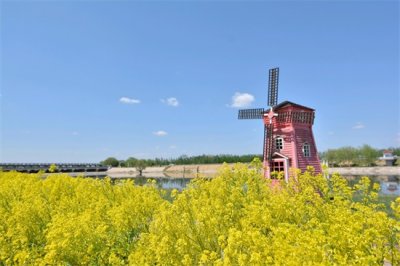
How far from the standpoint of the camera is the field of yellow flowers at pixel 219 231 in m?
5.18

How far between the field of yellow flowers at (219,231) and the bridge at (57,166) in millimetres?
79905

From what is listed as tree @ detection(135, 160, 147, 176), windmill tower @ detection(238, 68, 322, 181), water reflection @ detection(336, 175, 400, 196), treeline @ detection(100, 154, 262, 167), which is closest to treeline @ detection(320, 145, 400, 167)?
treeline @ detection(100, 154, 262, 167)

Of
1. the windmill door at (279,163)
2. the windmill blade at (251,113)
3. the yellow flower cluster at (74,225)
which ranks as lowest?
the yellow flower cluster at (74,225)

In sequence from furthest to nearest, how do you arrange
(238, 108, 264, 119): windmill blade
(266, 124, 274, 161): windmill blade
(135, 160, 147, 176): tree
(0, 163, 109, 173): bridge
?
(135, 160, 147, 176): tree
(0, 163, 109, 173): bridge
(238, 108, 264, 119): windmill blade
(266, 124, 274, 161): windmill blade

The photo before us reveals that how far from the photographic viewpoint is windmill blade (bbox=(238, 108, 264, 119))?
96.6 ft

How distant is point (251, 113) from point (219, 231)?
2380 cm

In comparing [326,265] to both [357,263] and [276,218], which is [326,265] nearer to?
[357,263]

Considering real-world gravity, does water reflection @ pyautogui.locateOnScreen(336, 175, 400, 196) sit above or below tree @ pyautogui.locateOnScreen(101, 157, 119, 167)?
above

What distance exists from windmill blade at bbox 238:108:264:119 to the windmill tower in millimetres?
2581

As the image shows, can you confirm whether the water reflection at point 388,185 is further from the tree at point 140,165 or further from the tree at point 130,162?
the tree at point 130,162

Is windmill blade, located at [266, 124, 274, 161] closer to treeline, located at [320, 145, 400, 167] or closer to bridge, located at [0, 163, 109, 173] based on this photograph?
bridge, located at [0, 163, 109, 173]

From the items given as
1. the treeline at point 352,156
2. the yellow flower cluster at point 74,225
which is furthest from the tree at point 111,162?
the yellow flower cluster at point 74,225

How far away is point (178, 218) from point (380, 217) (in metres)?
4.90

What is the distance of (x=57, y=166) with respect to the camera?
9875cm
